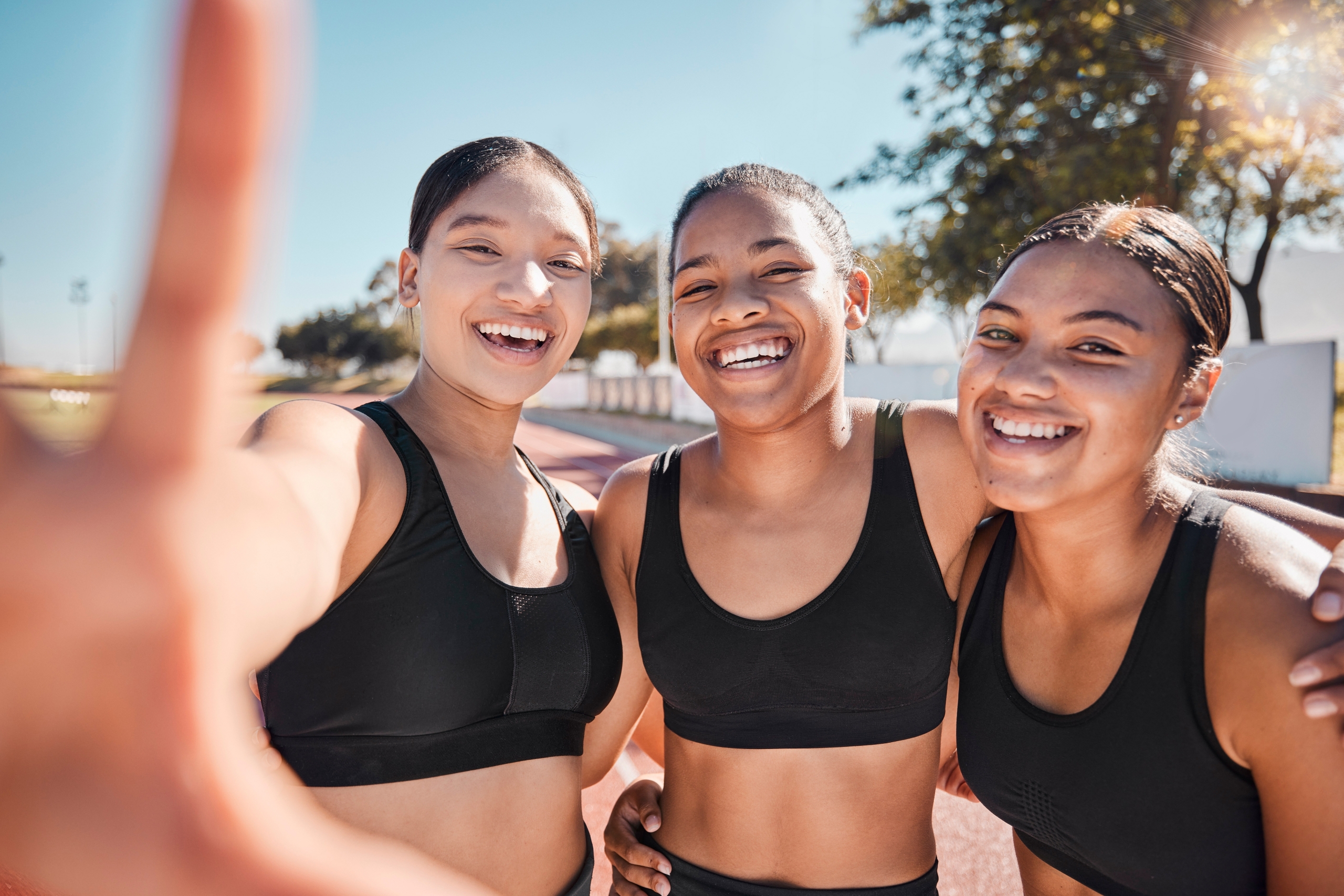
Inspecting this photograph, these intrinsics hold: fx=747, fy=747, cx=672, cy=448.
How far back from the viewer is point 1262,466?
1061 centimetres

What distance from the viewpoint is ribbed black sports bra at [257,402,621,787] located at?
162 cm

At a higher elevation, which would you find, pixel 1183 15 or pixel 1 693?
pixel 1183 15

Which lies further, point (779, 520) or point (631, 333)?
point (631, 333)

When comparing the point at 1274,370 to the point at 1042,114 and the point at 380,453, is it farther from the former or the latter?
the point at 380,453

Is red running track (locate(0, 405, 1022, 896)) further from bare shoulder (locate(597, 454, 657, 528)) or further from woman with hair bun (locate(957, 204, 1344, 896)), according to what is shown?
woman with hair bun (locate(957, 204, 1344, 896))

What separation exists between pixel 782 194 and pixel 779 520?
1000mm

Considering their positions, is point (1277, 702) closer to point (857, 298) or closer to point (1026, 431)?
Answer: point (1026, 431)

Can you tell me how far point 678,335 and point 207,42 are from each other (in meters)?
1.95

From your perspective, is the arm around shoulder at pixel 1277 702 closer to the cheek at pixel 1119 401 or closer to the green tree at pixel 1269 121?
the cheek at pixel 1119 401

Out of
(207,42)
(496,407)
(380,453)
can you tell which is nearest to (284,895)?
(207,42)

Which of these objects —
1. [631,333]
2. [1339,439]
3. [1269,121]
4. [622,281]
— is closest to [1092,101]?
[1269,121]

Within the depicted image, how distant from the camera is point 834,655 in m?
1.97

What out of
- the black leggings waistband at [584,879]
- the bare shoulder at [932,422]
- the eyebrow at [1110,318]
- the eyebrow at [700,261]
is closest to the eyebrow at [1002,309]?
the eyebrow at [1110,318]

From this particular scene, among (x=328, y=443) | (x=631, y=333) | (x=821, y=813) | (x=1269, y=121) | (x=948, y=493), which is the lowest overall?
(x=631, y=333)
